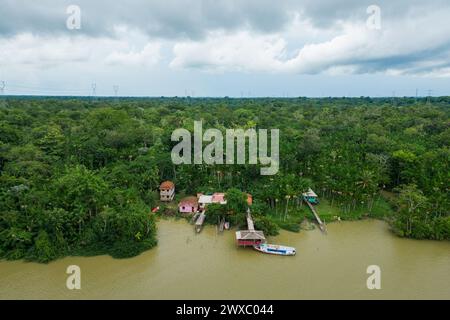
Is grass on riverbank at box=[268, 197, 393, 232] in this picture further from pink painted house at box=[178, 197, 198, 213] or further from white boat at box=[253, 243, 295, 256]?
pink painted house at box=[178, 197, 198, 213]

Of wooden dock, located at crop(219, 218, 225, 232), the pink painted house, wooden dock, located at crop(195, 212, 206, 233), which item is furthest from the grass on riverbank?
the pink painted house

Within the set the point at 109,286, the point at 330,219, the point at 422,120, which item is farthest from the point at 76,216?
the point at 422,120

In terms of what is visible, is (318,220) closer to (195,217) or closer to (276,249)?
(276,249)

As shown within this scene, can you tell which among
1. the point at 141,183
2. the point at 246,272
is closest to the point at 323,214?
the point at 246,272

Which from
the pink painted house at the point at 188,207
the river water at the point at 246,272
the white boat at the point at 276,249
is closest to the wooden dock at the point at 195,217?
the pink painted house at the point at 188,207

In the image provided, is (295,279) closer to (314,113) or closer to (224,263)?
(224,263)

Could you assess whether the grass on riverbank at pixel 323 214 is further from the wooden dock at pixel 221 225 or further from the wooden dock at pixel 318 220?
the wooden dock at pixel 221 225
